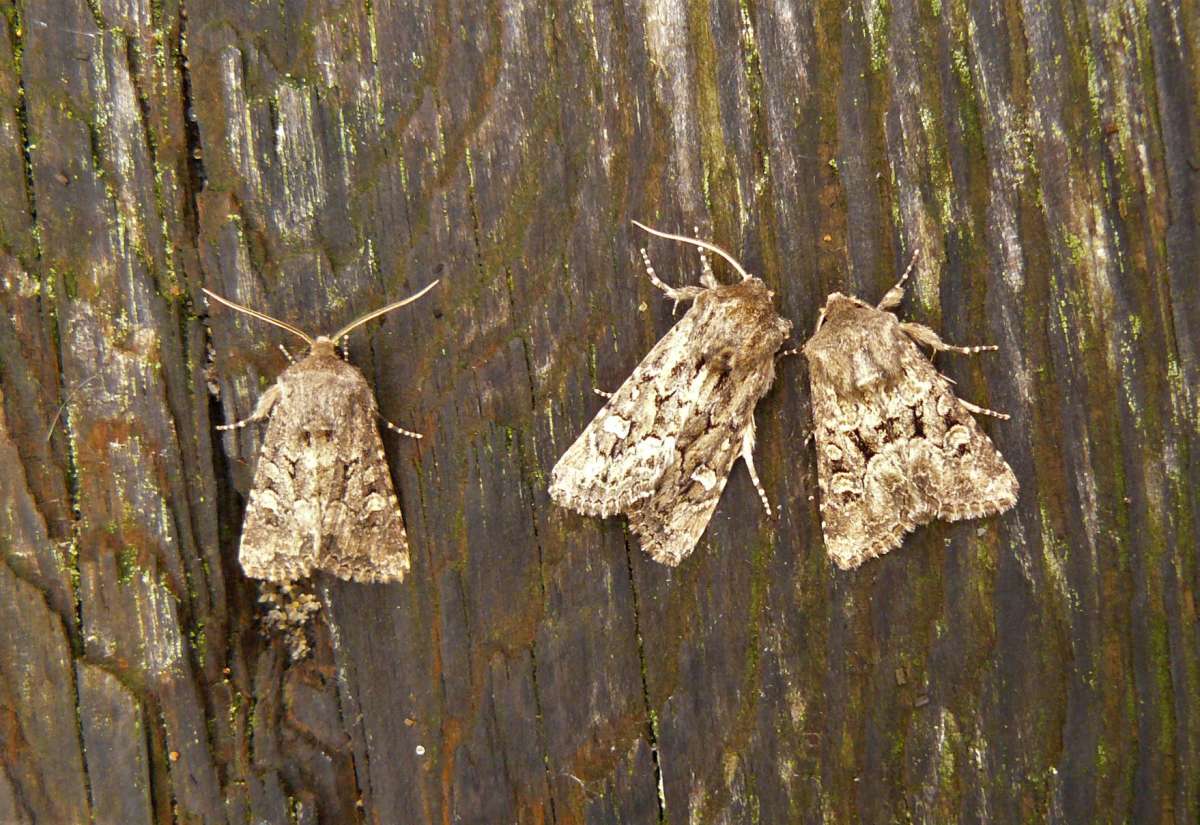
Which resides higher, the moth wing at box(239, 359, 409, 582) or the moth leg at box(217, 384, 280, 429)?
the moth leg at box(217, 384, 280, 429)

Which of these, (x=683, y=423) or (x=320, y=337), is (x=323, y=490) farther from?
(x=683, y=423)

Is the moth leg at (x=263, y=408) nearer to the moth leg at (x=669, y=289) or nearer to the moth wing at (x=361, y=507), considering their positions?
the moth wing at (x=361, y=507)

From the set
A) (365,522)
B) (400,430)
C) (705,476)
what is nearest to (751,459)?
(705,476)

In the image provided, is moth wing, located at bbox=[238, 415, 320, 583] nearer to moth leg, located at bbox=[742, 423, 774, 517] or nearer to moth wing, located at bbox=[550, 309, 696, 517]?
moth wing, located at bbox=[550, 309, 696, 517]

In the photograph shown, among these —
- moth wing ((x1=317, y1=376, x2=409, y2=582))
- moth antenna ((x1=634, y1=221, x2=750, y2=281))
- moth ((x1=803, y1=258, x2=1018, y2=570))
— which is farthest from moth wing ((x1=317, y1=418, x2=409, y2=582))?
moth ((x1=803, y1=258, x2=1018, y2=570))

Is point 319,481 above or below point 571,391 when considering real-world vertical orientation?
below

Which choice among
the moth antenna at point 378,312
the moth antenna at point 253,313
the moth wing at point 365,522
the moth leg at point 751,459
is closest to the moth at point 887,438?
the moth leg at point 751,459

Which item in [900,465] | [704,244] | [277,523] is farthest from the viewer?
[900,465]
